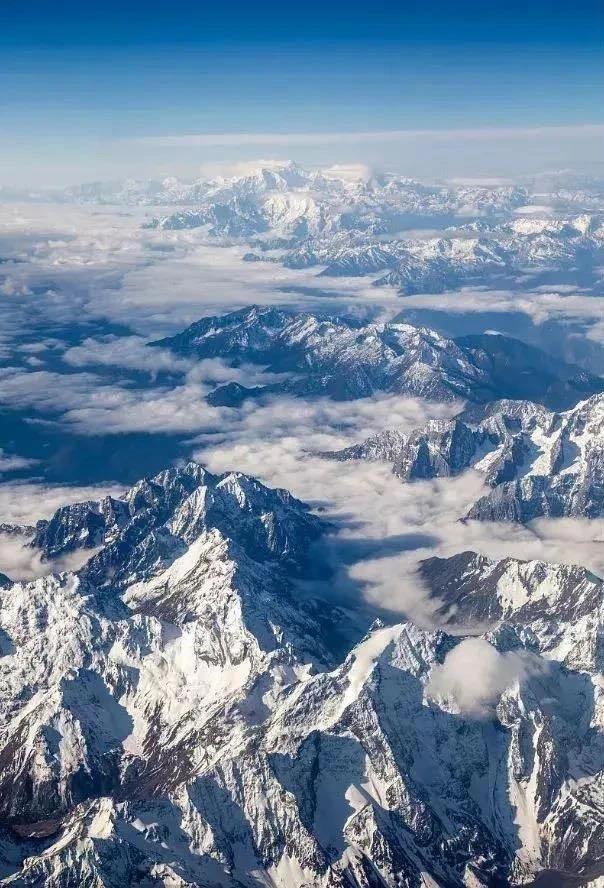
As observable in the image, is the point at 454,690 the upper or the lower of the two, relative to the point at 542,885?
upper

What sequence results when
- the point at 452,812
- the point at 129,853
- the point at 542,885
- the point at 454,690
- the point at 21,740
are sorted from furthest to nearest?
the point at 21,740 < the point at 454,690 < the point at 452,812 < the point at 542,885 < the point at 129,853

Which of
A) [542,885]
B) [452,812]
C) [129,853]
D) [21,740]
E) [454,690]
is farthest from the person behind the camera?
[21,740]

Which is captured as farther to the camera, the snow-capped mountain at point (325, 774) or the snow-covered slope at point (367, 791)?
the snow-capped mountain at point (325, 774)

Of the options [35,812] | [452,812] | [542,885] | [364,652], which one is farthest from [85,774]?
[542,885]

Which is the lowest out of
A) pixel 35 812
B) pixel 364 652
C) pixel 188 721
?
pixel 35 812

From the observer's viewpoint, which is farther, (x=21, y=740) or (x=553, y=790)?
(x=21, y=740)

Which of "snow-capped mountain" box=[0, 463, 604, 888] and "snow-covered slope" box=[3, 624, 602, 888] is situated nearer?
"snow-covered slope" box=[3, 624, 602, 888]

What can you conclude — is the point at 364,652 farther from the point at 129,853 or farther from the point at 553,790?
the point at 129,853

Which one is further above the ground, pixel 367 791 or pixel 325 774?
pixel 325 774

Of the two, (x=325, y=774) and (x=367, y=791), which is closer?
(x=367, y=791)

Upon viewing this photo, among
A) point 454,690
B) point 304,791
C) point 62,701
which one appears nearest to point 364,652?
point 454,690
